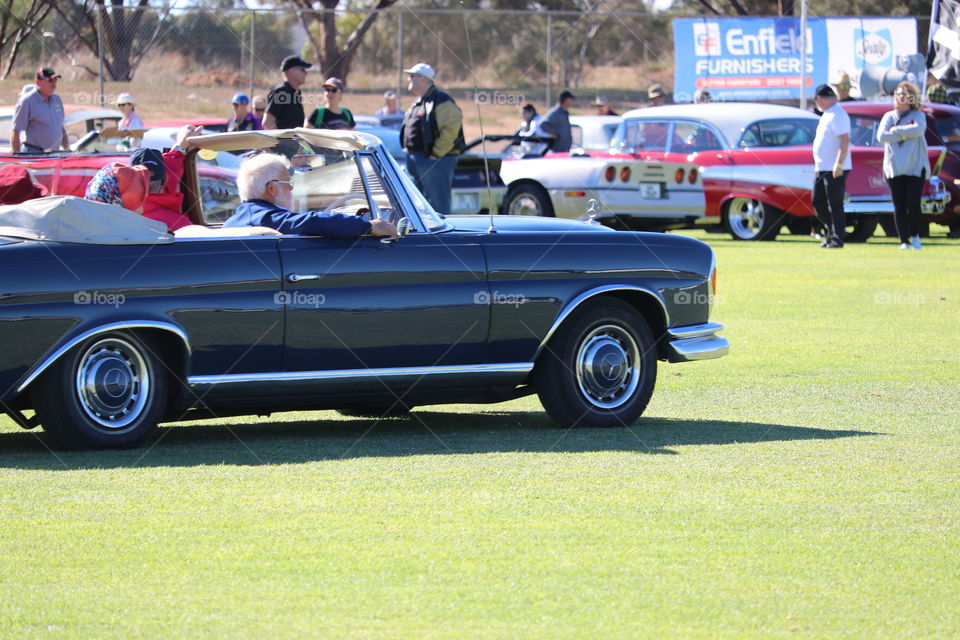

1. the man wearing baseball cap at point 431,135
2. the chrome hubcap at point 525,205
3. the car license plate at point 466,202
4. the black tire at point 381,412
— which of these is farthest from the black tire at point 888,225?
the black tire at point 381,412

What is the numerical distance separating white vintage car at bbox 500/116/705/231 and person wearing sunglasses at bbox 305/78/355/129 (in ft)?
15.4

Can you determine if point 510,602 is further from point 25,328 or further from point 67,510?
point 25,328

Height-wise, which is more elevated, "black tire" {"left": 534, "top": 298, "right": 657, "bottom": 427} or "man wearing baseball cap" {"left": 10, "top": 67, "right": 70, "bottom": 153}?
"man wearing baseball cap" {"left": 10, "top": 67, "right": 70, "bottom": 153}

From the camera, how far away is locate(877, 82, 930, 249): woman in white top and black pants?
18.0 m

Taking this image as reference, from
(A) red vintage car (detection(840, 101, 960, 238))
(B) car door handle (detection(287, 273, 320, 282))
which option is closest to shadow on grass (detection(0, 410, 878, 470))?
(B) car door handle (detection(287, 273, 320, 282))

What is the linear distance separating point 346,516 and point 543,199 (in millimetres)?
13977

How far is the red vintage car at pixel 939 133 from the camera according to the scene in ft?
65.6

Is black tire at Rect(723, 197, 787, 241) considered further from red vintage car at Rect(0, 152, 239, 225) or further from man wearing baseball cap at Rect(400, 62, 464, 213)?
red vintage car at Rect(0, 152, 239, 225)

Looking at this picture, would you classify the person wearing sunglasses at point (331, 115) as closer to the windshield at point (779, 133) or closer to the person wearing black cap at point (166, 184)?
the person wearing black cap at point (166, 184)

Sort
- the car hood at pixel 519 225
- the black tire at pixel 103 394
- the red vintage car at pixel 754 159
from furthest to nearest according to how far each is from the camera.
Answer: the red vintage car at pixel 754 159 < the car hood at pixel 519 225 < the black tire at pixel 103 394

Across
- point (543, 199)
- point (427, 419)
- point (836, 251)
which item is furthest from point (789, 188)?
point (427, 419)

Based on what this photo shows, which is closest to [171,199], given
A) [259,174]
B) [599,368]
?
[259,174]

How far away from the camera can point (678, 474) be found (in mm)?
6176

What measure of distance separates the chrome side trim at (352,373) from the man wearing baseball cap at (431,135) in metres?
6.59
